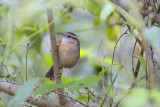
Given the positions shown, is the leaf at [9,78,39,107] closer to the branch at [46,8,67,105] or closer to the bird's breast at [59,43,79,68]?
the branch at [46,8,67,105]

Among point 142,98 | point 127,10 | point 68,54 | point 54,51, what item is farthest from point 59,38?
point 142,98

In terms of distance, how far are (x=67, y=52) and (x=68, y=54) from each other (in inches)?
1.4

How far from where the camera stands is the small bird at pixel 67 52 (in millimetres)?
3243

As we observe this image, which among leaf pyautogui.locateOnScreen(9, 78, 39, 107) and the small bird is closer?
leaf pyautogui.locateOnScreen(9, 78, 39, 107)

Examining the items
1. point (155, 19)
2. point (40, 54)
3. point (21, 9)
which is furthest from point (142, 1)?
point (40, 54)

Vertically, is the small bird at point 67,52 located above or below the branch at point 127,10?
below

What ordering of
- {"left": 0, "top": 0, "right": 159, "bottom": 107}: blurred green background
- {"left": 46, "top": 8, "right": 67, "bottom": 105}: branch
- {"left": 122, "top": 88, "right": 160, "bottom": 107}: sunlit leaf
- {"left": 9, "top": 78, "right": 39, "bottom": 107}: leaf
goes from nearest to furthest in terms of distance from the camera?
1. {"left": 122, "top": 88, "right": 160, "bottom": 107}: sunlit leaf
2. {"left": 9, "top": 78, "right": 39, "bottom": 107}: leaf
3. {"left": 0, "top": 0, "right": 159, "bottom": 107}: blurred green background
4. {"left": 46, "top": 8, "right": 67, "bottom": 105}: branch

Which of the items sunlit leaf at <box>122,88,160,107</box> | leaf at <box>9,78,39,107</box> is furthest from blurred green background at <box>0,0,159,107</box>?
leaf at <box>9,78,39,107</box>

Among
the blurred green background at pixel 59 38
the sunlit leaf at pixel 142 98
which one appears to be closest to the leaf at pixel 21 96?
the blurred green background at pixel 59 38

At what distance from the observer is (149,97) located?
3.93 ft

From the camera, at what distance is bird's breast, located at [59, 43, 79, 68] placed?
3.22 m

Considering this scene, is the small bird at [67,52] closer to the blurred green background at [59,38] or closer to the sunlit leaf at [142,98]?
the blurred green background at [59,38]

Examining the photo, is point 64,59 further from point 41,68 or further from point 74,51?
point 41,68

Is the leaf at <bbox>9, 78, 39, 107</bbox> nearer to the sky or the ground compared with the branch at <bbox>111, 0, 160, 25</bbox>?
nearer to the ground
